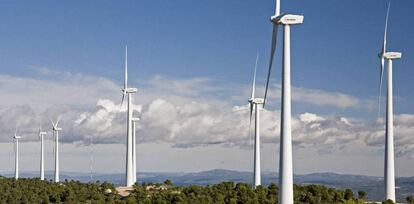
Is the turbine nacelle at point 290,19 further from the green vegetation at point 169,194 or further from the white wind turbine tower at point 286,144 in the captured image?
the green vegetation at point 169,194

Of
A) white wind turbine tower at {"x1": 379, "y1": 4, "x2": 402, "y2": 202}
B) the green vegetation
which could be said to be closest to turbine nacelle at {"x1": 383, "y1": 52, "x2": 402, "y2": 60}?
white wind turbine tower at {"x1": 379, "y1": 4, "x2": 402, "y2": 202}

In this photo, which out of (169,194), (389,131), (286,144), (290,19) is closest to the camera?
(286,144)

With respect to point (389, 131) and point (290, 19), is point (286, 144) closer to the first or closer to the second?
point (290, 19)

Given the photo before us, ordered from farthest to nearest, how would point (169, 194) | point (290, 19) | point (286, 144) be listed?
point (169, 194)
point (290, 19)
point (286, 144)

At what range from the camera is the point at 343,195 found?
462 ft

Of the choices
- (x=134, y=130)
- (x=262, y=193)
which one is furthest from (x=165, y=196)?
(x=134, y=130)

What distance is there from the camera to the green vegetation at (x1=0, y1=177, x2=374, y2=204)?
134000mm

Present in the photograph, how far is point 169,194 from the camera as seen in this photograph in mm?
144750

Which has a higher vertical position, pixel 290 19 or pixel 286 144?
pixel 290 19

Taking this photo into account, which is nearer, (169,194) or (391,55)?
(391,55)

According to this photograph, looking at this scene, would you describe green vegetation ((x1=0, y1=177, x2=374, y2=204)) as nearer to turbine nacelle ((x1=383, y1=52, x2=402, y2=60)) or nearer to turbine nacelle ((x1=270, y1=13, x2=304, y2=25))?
turbine nacelle ((x1=383, y1=52, x2=402, y2=60))

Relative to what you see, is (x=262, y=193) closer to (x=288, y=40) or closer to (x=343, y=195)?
(x=343, y=195)

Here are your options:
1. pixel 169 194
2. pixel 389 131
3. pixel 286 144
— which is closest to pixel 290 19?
pixel 286 144

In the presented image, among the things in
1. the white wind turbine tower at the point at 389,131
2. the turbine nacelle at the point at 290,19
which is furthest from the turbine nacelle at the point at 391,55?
the turbine nacelle at the point at 290,19
